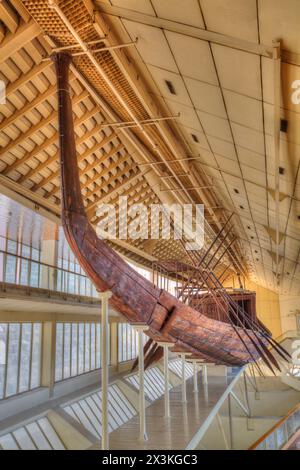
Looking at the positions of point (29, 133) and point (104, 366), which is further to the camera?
point (29, 133)

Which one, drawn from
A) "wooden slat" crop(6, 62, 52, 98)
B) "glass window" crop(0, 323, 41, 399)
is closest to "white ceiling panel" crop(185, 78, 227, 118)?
"wooden slat" crop(6, 62, 52, 98)

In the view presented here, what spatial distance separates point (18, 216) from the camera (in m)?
11.9

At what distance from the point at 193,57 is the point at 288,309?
32.2 metres

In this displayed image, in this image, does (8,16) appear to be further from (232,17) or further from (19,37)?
(232,17)

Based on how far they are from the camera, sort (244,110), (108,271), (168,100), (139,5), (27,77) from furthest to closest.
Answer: (27,77) < (168,100) < (108,271) < (244,110) < (139,5)

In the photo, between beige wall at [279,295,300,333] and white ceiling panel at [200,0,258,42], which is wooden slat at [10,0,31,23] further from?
beige wall at [279,295,300,333]

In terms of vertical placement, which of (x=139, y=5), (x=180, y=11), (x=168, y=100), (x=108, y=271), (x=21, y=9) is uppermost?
(x=21, y=9)

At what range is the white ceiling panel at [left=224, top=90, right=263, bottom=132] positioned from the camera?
458cm

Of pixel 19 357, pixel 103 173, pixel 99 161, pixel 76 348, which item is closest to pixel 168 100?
pixel 99 161

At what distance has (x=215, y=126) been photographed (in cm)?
602

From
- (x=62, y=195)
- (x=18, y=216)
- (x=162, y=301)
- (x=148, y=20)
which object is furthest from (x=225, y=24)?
(x=18, y=216)

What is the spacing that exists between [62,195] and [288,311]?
1249 inches

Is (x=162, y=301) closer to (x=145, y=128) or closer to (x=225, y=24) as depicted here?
(x=145, y=128)

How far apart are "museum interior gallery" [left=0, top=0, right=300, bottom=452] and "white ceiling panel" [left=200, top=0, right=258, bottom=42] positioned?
0.05 feet
